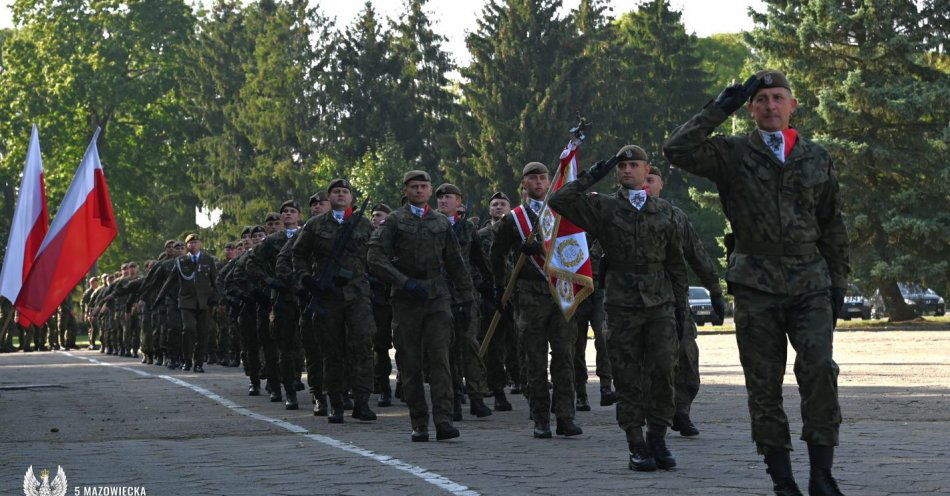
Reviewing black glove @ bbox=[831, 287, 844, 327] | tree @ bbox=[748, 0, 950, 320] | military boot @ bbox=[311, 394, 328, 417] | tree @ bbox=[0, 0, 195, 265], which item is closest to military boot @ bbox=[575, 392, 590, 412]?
military boot @ bbox=[311, 394, 328, 417]

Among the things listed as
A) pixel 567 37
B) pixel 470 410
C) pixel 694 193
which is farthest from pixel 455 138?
pixel 470 410

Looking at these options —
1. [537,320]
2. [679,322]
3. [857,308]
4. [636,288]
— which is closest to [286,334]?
[537,320]

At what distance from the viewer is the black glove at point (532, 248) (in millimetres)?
12172

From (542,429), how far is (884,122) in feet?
111

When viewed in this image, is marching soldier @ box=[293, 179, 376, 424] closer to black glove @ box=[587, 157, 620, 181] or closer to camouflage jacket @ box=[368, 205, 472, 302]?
camouflage jacket @ box=[368, 205, 472, 302]

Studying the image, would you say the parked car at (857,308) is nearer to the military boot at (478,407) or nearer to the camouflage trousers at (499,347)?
the camouflage trousers at (499,347)

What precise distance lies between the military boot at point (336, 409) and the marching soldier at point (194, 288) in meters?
11.0

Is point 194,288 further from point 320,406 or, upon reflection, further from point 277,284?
point 320,406

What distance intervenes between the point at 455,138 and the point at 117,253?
1725 centimetres

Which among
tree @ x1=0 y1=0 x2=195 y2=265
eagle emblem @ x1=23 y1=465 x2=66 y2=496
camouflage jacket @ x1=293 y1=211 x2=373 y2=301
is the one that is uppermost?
tree @ x1=0 y1=0 x2=195 y2=265

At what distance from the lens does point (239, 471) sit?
31.5 feet

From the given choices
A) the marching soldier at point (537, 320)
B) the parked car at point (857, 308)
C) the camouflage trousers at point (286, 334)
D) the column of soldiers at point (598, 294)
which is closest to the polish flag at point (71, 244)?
the column of soldiers at point (598, 294)

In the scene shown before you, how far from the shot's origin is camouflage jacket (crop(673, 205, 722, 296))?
1030cm

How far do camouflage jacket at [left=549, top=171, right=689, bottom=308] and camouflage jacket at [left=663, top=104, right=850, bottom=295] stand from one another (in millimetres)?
1797
